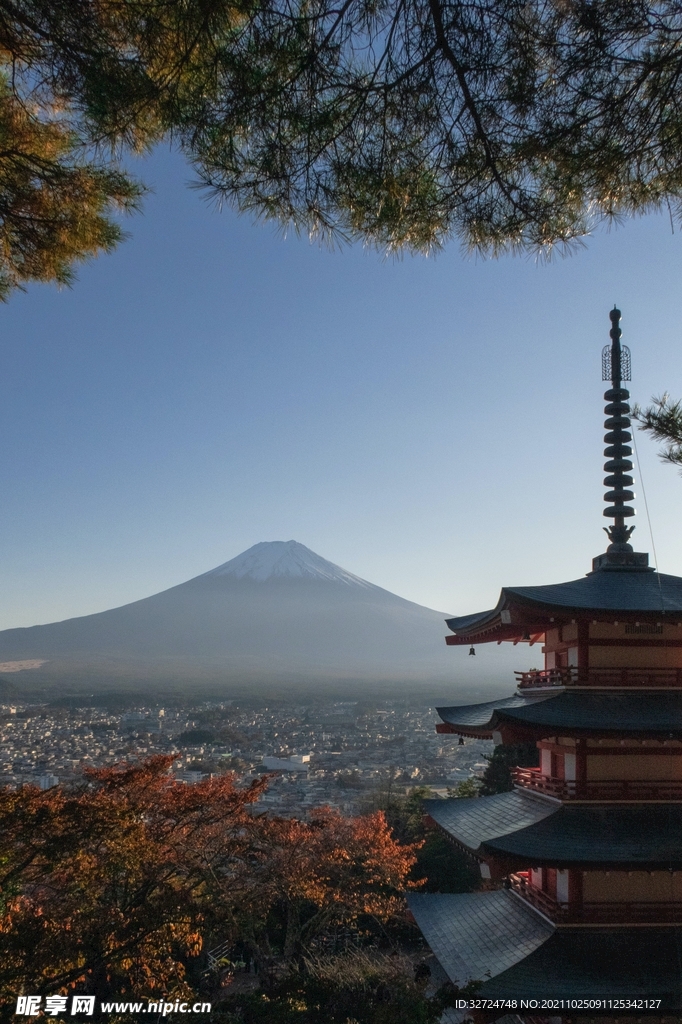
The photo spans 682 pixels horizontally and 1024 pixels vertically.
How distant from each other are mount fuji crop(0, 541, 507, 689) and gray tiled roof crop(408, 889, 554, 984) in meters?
57.5

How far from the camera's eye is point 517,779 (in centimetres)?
815

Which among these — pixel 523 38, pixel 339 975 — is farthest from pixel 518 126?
pixel 339 975

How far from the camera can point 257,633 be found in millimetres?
91062

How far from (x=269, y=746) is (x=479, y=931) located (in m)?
30.6

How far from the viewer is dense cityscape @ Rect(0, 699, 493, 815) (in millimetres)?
23375

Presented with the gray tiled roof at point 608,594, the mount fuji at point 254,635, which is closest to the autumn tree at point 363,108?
the gray tiled roof at point 608,594

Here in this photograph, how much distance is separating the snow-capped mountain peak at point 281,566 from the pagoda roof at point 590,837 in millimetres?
98573

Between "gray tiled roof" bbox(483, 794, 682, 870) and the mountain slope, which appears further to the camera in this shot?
the mountain slope

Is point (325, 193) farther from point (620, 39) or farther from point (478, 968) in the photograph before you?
point (478, 968)

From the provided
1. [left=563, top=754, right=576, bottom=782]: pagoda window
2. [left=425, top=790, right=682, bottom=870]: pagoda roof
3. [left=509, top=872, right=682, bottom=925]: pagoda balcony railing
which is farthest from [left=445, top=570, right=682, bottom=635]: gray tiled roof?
[left=509, top=872, right=682, bottom=925]: pagoda balcony railing

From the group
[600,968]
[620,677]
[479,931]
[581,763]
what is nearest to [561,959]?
[600,968]

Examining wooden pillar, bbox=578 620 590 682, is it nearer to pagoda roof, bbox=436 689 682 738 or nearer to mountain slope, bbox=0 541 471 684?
pagoda roof, bbox=436 689 682 738

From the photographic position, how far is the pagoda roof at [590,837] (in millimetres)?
6285

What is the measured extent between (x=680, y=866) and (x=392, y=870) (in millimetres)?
6233
